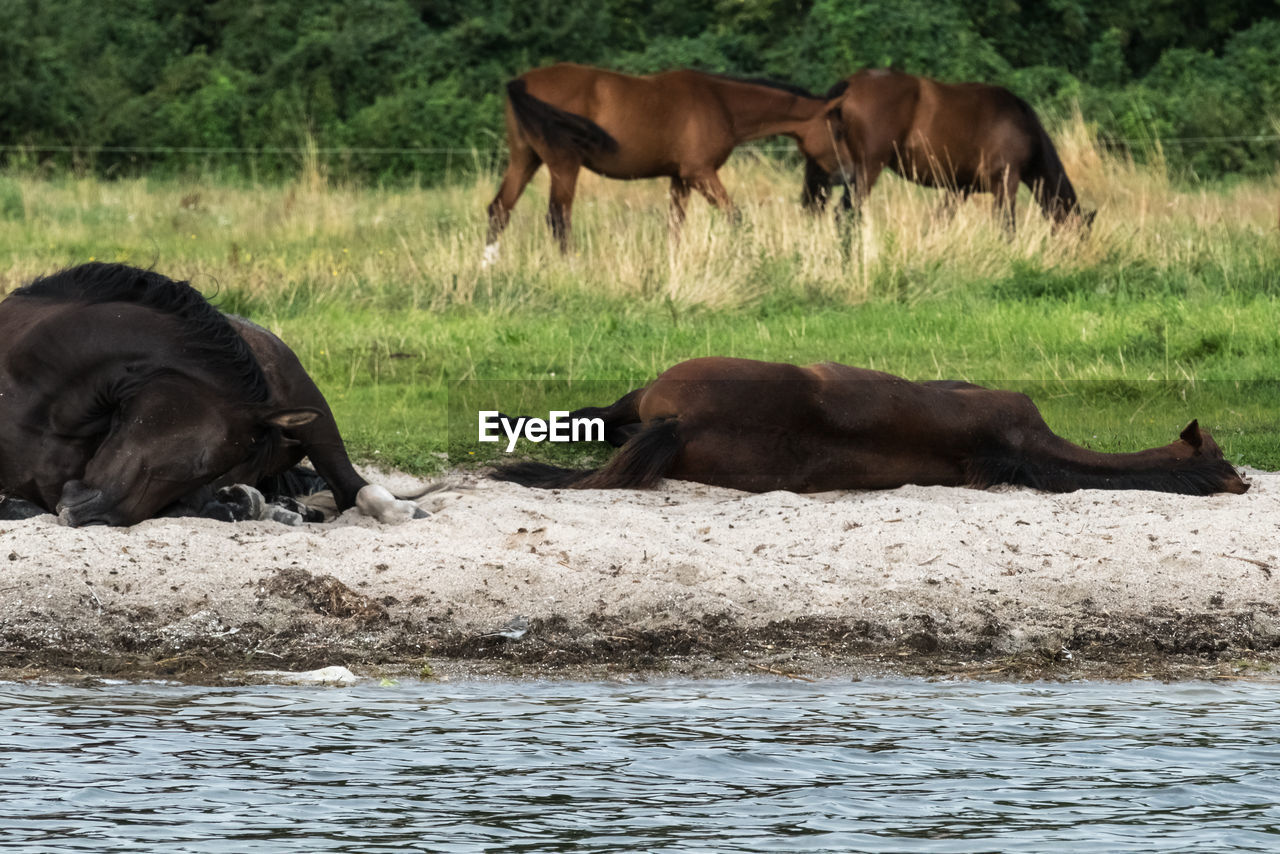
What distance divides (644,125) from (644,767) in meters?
12.6

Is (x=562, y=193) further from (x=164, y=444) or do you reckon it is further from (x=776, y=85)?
(x=164, y=444)

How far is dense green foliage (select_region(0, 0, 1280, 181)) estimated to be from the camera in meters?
25.4

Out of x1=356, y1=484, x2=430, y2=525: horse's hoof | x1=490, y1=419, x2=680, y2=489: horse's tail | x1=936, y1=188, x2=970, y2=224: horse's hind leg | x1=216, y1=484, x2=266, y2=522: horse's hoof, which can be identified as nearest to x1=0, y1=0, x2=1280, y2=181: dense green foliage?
x1=936, y1=188, x2=970, y2=224: horse's hind leg

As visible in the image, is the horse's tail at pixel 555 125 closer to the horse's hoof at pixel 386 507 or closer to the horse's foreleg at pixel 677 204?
the horse's foreleg at pixel 677 204

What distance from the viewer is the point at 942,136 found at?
1666 cm

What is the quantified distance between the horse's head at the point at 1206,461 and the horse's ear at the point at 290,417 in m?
3.61

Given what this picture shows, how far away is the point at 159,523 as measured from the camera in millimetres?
6301

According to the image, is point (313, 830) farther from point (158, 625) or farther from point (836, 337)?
point (836, 337)

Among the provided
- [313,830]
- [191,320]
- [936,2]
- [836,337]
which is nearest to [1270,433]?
[836,337]

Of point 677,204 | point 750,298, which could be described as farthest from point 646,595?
point 677,204

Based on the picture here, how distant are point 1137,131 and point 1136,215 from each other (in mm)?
7641

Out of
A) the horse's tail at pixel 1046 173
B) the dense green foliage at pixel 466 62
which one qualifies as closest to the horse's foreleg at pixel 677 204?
the horse's tail at pixel 1046 173

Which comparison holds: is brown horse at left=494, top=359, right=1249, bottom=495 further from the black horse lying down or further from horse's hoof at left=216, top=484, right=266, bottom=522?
the black horse lying down

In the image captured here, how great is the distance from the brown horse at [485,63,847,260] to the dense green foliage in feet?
23.4
